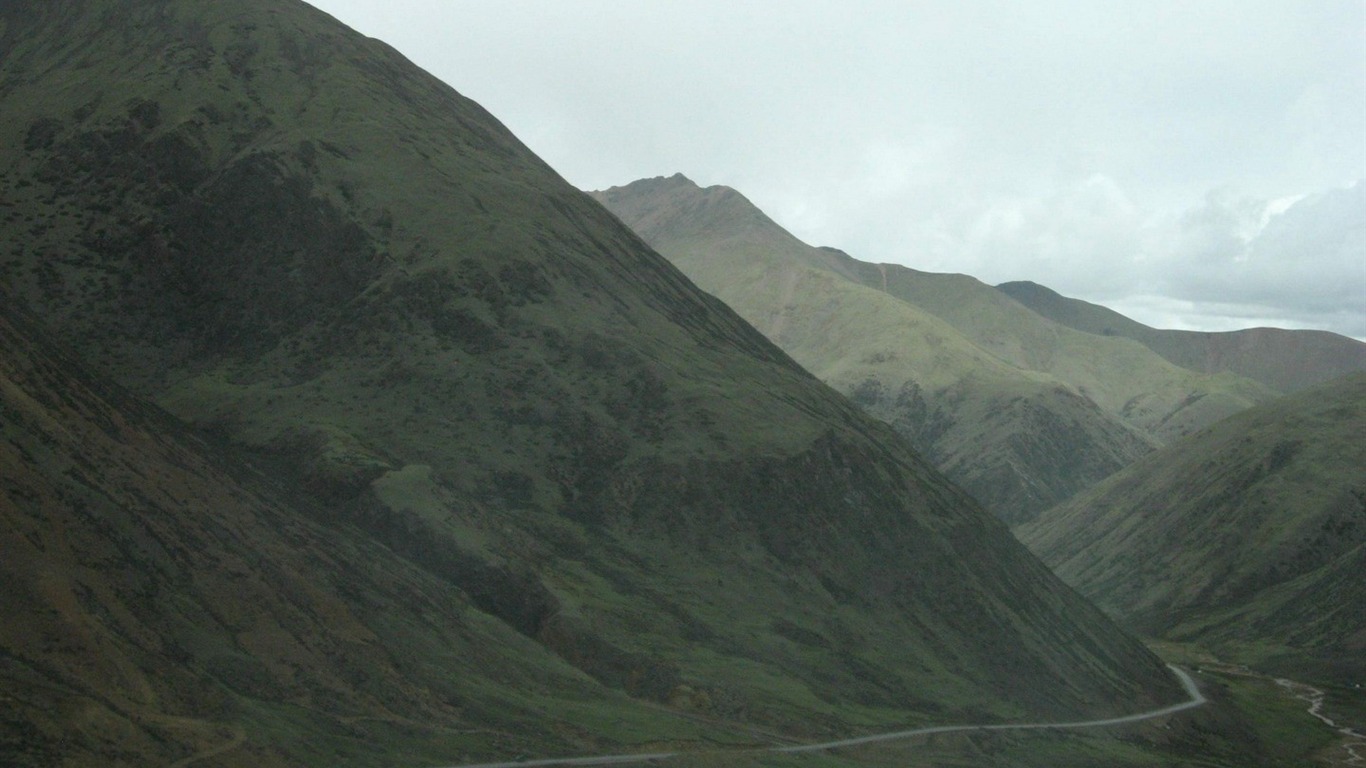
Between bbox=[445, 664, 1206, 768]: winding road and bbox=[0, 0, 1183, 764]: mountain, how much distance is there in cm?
264

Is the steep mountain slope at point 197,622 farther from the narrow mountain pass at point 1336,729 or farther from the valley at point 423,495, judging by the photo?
the narrow mountain pass at point 1336,729

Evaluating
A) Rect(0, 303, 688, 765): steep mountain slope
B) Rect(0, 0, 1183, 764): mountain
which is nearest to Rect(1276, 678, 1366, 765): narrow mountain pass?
Rect(0, 0, 1183, 764): mountain

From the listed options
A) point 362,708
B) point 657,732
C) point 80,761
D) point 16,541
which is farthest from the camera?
point 657,732

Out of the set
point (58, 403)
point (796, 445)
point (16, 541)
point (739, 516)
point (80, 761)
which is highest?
point (796, 445)

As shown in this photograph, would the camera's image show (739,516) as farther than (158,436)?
Yes

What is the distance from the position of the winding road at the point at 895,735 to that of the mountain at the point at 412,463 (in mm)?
2636

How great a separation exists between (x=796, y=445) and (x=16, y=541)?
95.6 m

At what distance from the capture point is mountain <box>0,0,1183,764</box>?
71062 millimetres

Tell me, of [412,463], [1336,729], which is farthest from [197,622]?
[1336,729]

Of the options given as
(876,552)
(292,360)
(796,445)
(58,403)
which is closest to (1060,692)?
(876,552)

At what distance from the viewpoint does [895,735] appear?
342 feet

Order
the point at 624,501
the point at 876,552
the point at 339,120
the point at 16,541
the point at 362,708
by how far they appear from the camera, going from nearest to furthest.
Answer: the point at 16,541 → the point at 362,708 → the point at 624,501 → the point at 876,552 → the point at 339,120

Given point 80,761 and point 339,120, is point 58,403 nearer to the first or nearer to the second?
point 80,761

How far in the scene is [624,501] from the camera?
13138 centimetres
